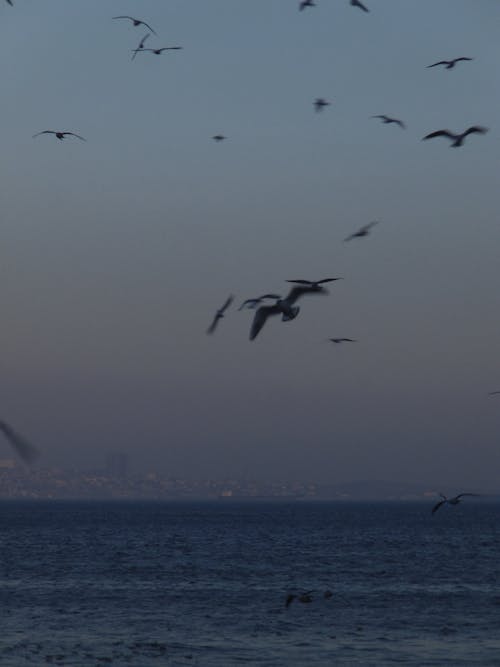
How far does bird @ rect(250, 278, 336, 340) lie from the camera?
21.3 meters

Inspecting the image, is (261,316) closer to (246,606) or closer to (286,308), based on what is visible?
(286,308)

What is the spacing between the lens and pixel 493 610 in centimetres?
6994

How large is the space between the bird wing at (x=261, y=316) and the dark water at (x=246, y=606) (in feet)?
96.5

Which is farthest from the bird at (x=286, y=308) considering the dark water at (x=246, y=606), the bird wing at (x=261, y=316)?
the dark water at (x=246, y=606)

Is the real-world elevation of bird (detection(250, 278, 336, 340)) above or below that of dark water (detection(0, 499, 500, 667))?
above

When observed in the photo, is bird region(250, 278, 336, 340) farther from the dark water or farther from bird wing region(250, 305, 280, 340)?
the dark water

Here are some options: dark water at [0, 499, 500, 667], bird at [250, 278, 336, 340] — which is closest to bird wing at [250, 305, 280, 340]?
bird at [250, 278, 336, 340]

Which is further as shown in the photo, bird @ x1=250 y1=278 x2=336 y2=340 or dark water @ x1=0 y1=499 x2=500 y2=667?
dark water @ x1=0 y1=499 x2=500 y2=667

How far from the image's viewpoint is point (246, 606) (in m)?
70.6

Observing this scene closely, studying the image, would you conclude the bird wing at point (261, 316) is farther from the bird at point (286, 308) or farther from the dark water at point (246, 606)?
the dark water at point (246, 606)

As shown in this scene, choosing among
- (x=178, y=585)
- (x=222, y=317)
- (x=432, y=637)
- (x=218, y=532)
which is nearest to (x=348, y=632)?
(x=432, y=637)

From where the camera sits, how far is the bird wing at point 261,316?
21078 millimetres

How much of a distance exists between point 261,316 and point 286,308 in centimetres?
52

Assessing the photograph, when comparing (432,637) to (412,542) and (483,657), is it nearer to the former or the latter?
(483,657)
